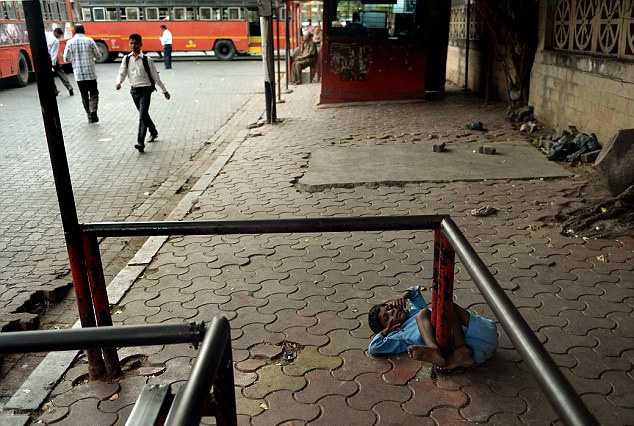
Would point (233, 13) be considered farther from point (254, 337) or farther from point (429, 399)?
point (429, 399)

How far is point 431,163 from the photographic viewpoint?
7.44m

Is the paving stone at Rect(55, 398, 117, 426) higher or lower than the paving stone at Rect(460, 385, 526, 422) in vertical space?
lower

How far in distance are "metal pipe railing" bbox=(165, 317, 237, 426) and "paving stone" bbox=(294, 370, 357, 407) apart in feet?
3.72

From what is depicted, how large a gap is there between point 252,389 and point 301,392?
258 mm

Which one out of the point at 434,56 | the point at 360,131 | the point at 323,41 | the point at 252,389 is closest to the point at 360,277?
the point at 252,389

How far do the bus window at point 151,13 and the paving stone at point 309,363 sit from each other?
2437 centimetres

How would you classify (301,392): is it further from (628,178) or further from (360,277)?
(628,178)

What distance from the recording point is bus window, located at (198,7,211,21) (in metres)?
24.7

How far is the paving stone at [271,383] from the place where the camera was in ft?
9.73

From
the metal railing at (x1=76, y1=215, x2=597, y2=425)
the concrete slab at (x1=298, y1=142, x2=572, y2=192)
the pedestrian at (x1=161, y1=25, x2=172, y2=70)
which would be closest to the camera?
the metal railing at (x1=76, y1=215, x2=597, y2=425)

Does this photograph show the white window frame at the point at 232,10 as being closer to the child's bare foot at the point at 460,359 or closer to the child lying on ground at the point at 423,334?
the child lying on ground at the point at 423,334

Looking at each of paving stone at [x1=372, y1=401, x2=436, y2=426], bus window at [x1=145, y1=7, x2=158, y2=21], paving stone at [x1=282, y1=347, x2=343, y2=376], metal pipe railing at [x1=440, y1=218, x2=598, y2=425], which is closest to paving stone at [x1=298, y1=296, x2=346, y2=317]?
paving stone at [x1=282, y1=347, x2=343, y2=376]

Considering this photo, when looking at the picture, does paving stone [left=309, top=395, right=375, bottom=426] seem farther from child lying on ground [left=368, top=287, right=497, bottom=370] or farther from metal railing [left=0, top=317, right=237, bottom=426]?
metal railing [left=0, top=317, right=237, bottom=426]

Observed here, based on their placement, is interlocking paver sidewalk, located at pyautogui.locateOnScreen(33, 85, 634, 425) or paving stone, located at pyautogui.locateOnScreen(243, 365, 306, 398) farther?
paving stone, located at pyautogui.locateOnScreen(243, 365, 306, 398)
